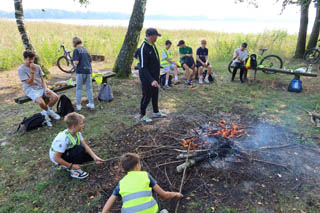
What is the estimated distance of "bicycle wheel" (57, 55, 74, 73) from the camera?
9539 millimetres

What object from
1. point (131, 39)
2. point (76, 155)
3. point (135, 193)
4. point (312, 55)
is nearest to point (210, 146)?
point (135, 193)

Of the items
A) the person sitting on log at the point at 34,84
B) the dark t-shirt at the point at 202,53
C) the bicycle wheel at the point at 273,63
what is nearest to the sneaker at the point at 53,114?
the person sitting on log at the point at 34,84

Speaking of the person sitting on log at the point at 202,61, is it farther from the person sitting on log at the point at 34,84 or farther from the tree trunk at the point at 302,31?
the tree trunk at the point at 302,31

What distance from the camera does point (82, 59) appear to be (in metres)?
5.17

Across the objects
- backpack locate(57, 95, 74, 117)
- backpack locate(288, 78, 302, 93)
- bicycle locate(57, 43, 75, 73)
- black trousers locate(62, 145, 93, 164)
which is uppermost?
bicycle locate(57, 43, 75, 73)

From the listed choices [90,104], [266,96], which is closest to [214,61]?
[266,96]

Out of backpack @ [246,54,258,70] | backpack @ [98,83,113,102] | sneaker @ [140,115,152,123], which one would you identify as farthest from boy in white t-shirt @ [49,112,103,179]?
backpack @ [246,54,258,70]

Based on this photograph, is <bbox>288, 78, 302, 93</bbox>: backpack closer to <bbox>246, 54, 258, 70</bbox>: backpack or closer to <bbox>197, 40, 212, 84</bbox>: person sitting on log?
<bbox>246, 54, 258, 70</bbox>: backpack

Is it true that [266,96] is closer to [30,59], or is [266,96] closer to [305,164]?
[305,164]

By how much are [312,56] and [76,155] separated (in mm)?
11412

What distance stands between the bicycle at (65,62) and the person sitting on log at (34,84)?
Result: 4788 millimetres

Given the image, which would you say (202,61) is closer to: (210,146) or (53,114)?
(210,146)

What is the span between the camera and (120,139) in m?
4.32

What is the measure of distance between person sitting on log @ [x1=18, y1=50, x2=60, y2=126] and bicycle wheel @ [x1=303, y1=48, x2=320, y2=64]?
11139 mm
